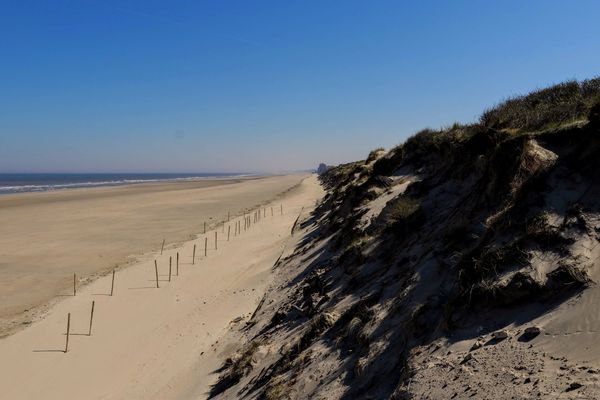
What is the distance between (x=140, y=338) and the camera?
47.8 feet

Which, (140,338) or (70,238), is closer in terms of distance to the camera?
(140,338)

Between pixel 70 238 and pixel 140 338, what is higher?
pixel 70 238

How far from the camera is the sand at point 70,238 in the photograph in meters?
22.1

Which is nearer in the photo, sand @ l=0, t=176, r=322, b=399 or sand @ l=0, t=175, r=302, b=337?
sand @ l=0, t=176, r=322, b=399

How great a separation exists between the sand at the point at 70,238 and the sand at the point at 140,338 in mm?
2384

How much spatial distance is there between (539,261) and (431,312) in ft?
4.99

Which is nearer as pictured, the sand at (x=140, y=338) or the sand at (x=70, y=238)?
the sand at (x=140, y=338)

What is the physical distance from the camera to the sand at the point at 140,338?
1138 centimetres

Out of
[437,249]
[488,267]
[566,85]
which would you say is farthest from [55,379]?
[566,85]

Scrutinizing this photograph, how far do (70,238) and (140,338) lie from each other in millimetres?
26699

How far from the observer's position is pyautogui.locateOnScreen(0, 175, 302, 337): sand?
22.1 meters

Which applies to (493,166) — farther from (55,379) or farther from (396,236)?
(55,379)

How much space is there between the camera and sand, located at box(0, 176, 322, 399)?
1138 centimetres

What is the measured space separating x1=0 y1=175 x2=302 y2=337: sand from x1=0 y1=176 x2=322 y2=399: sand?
238 centimetres
